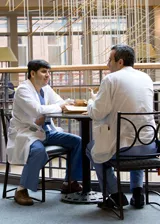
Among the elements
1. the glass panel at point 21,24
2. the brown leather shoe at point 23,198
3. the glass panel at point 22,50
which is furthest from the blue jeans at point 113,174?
the glass panel at point 21,24

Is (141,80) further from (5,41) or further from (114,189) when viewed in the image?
(5,41)

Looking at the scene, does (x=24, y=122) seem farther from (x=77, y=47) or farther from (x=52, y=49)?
(x=52, y=49)

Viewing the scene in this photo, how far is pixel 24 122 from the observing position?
10.3ft

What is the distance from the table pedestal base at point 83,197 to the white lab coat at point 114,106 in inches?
17.1

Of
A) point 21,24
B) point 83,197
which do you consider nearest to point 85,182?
point 83,197

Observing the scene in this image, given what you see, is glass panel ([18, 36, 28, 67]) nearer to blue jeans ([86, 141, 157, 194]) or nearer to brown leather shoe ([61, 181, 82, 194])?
brown leather shoe ([61, 181, 82, 194])

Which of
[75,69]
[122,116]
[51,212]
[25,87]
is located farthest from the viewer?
[75,69]

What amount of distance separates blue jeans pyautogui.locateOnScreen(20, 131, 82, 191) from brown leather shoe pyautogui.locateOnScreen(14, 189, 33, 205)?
0.06 meters

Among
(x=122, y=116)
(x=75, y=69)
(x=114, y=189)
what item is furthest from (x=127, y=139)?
(x=75, y=69)

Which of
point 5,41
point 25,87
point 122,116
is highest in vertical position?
point 5,41

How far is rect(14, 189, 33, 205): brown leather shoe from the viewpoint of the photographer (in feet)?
10.0

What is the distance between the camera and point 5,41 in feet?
37.0

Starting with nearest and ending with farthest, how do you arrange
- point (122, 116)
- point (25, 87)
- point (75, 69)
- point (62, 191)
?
point (122, 116), point (25, 87), point (62, 191), point (75, 69)

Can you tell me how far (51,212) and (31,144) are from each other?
18.2 inches
